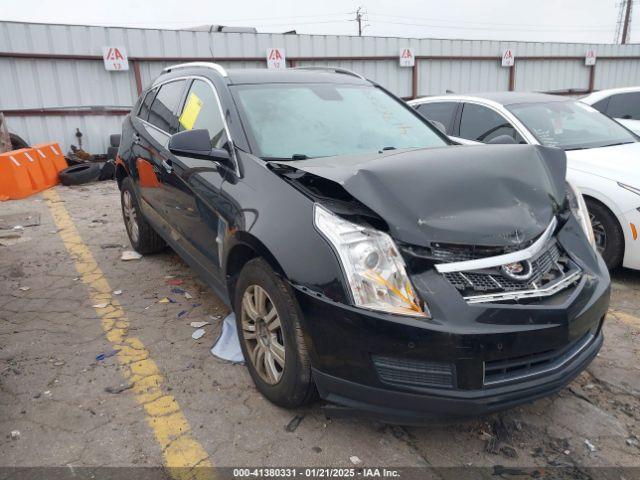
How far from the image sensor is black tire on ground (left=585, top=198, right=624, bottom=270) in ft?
13.7

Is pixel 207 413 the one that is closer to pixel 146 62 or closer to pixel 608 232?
pixel 608 232

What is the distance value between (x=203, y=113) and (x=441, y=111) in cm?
340

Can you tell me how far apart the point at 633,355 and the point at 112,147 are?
Result: 1032cm

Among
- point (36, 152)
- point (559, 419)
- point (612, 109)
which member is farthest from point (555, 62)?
point (559, 419)

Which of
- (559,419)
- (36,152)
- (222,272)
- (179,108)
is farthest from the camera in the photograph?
(36,152)

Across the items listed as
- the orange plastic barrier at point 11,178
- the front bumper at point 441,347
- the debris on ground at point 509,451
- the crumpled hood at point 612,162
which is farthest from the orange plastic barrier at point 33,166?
the debris on ground at point 509,451

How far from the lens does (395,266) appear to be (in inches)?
82.7

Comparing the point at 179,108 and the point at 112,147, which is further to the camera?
the point at 112,147

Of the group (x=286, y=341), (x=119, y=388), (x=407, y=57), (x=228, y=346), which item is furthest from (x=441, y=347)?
(x=407, y=57)

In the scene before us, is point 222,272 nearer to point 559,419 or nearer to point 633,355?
point 559,419

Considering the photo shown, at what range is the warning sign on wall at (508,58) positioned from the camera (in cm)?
1673

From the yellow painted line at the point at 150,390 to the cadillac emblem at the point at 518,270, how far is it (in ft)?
5.21

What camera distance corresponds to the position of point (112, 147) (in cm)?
→ 1073

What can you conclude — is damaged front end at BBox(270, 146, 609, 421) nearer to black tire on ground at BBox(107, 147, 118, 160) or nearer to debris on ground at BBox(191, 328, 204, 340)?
debris on ground at BBox(191, 328, 204, 340)
